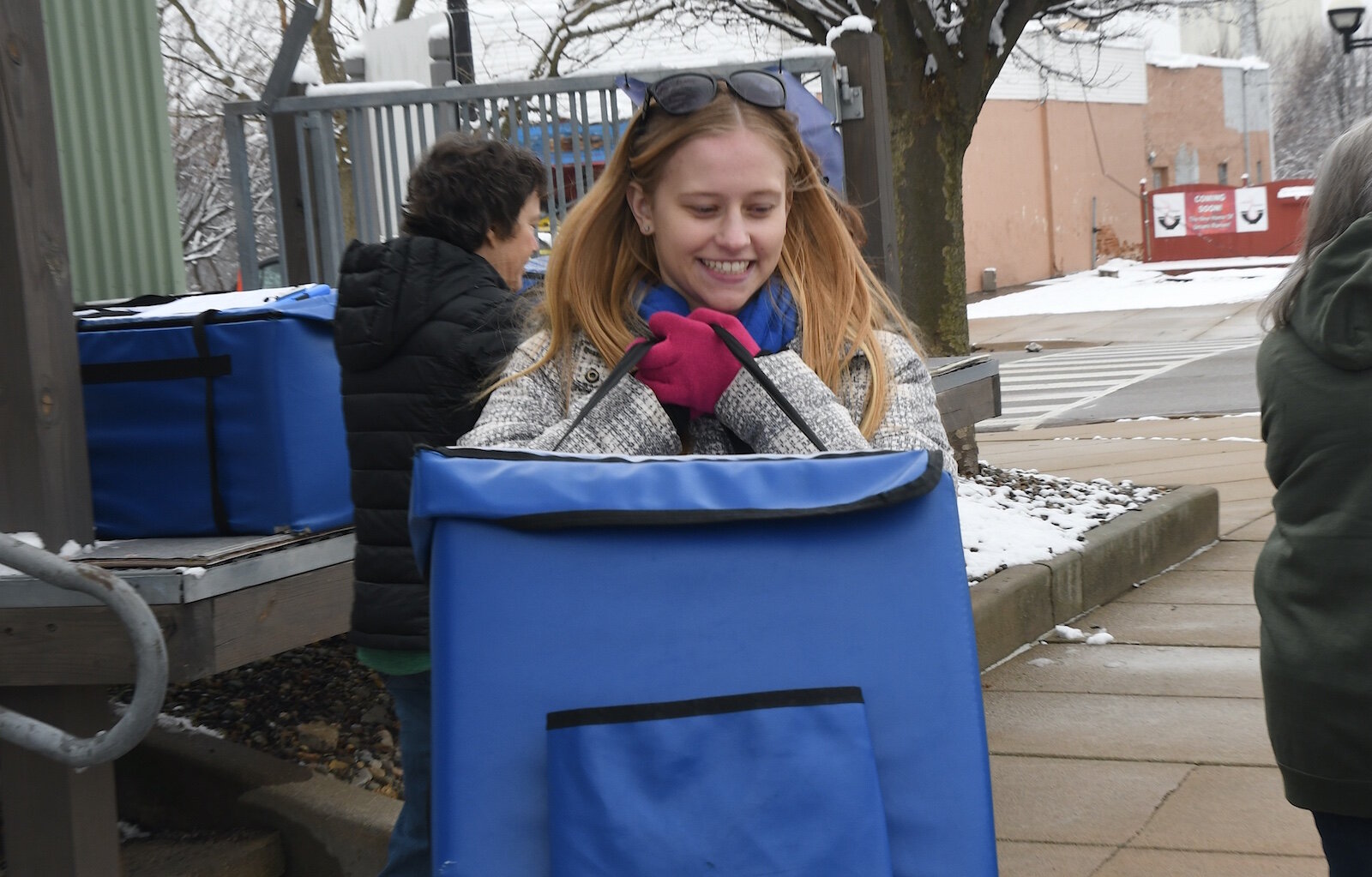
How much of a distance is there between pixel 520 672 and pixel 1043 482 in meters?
6.87

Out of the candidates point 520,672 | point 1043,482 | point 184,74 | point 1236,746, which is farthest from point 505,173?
point 184,74

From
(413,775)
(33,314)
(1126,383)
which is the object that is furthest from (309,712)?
(1126,383)

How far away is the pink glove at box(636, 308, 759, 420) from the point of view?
1.90m

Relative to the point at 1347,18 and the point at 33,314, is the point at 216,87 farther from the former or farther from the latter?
the point at 33,314

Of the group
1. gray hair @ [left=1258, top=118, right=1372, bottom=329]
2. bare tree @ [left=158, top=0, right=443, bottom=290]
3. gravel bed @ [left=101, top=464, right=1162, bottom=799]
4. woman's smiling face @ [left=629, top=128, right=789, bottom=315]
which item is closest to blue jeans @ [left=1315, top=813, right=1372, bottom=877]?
gray hair @ [left=1258, top=118, right=1372, bottom=329]

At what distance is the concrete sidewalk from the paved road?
5690 mm

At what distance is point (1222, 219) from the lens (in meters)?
35.0

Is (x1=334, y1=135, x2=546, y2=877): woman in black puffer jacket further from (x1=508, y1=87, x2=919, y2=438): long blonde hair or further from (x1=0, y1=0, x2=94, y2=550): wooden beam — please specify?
(x1=508, y1=87, x2=919, y2=438): long blonde hair

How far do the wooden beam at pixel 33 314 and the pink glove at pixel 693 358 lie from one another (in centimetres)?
182

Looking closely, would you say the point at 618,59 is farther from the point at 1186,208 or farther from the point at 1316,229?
the point at 1316,229

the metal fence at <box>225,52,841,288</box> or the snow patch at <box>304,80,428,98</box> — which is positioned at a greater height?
the snow patch at <box>304,80,428,98</box>

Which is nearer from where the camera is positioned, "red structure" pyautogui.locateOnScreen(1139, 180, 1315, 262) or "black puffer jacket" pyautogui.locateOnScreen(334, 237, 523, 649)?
"black puffer jacket" pyautogui.locateOnScreen(334, 237, 523, 649)

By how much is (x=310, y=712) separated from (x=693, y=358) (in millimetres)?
3010

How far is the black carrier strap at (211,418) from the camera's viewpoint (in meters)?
3.65
